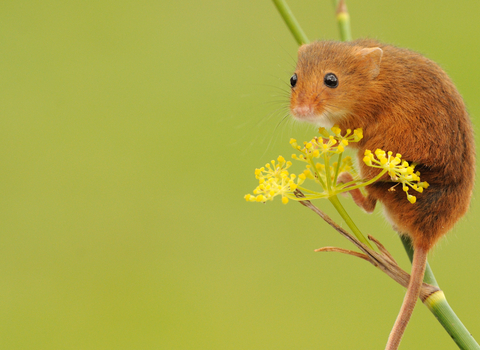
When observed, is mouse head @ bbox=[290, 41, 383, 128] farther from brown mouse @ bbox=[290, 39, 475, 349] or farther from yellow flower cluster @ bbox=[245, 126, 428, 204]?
yellow flower cluster @ bbox=[245, 126, 428, 204]

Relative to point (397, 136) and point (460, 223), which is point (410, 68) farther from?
point (460, 223)

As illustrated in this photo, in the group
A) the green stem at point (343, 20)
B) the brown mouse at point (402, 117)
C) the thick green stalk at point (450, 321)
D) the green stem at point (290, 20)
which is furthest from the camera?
the green stem at point (343, 20)

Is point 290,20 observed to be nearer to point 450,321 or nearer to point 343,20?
point 343,20

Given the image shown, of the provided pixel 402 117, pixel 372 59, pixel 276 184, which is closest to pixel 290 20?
pixel 372 59

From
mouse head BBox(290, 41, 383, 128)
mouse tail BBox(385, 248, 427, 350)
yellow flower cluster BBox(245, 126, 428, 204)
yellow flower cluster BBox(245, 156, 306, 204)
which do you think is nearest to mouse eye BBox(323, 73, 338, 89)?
mouse head BBox(290, 41, 383, 128)

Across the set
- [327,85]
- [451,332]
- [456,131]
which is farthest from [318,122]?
[451,332]

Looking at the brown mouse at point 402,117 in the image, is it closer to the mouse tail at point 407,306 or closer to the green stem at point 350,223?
the mouse tail at point 407,306

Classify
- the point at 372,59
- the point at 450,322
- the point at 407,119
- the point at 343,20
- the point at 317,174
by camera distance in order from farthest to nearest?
the point at 343,20
the point at 372,59
the point at 407,119
the point at 317,174
the point at 450,322

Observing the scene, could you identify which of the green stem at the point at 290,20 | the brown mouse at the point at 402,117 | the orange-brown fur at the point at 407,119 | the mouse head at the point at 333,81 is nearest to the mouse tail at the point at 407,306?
the brown mouse at the point at 402,117
